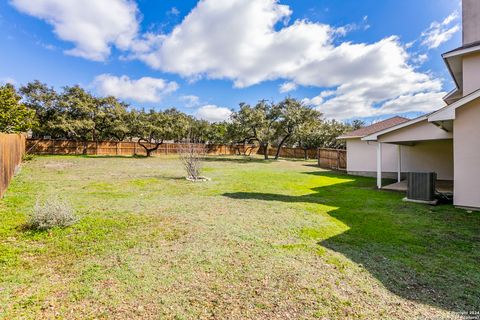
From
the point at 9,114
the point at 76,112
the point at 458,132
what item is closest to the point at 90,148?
the point at 76,112

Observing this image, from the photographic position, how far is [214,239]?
13.6 feet

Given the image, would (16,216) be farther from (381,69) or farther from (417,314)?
(381,69)

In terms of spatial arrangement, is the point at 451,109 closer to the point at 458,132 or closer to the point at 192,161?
the point at 458,132

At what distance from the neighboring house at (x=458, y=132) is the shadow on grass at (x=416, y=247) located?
0.98 metres

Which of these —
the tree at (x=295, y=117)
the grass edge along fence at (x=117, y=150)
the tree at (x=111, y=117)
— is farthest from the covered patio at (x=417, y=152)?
the tree at (x=111, y=117)

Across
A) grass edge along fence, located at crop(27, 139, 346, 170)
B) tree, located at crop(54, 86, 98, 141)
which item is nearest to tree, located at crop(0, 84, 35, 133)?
grass edge along fence, located at crop(27, 139, 346, 170)

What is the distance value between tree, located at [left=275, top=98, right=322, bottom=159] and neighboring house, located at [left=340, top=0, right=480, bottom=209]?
12187 mm

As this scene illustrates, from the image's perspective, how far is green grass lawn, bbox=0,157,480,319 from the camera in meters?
2.40

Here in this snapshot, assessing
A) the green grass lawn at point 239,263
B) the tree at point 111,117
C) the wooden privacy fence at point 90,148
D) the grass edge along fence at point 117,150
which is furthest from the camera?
the tree at point 111,117

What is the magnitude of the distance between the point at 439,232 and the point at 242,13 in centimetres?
1071

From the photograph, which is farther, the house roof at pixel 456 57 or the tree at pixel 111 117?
the tree at pixel 111 117

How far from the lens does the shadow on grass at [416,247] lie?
2.73 meters

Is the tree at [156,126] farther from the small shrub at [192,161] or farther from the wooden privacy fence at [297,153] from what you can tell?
the wooden privacy fence at [297,153]

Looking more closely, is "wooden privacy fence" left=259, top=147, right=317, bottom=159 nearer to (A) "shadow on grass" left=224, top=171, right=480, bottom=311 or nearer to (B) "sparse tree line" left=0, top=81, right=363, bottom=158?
(B) "sparse tree line" left=0, top=81, right=363, bottom=158
